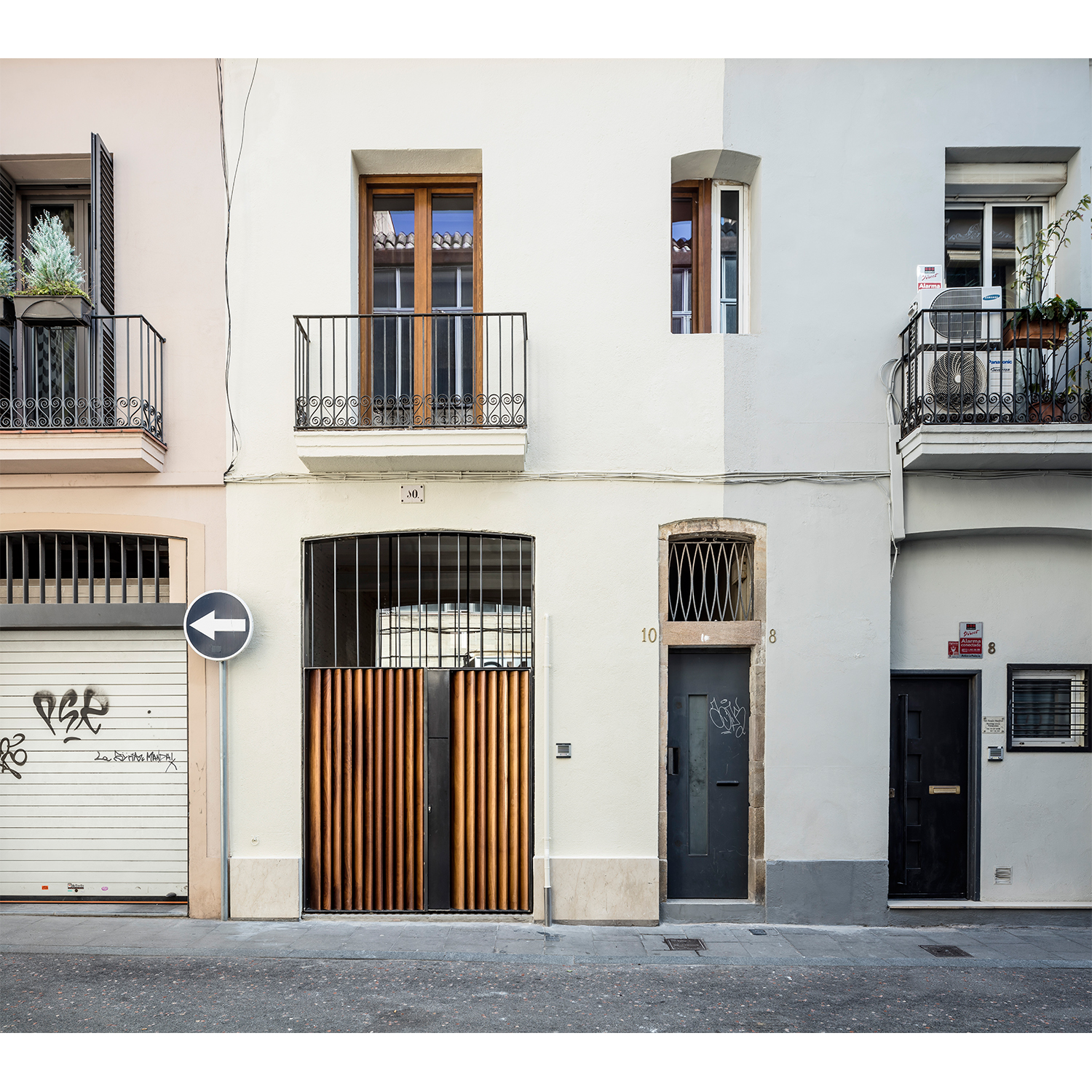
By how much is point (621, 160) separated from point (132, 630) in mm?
6568

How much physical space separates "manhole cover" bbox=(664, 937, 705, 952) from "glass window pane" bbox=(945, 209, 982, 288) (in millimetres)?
6789

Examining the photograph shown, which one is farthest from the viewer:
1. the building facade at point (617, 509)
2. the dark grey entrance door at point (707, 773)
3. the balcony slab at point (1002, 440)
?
the dark grey entrance door at point (707, 773)

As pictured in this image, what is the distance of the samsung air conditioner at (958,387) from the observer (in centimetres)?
718

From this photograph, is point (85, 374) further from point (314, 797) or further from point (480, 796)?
point (480, 796)

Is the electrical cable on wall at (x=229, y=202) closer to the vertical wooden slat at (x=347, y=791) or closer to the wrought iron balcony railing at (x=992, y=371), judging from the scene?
the vertical wooden slat at (x=347, y=791)

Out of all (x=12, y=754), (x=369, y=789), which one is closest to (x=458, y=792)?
(x=369, y=789)

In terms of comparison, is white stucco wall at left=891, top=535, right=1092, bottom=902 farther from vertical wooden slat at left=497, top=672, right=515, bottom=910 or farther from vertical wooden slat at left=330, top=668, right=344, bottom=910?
vertical wooden slat at left=330, top=668, right=344, bottom=910

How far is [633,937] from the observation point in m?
6.99

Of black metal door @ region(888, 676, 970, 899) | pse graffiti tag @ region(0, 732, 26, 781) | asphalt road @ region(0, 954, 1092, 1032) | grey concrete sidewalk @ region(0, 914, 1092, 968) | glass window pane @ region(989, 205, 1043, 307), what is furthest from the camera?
glass window pane @ region(989, 205, 1043, 307)

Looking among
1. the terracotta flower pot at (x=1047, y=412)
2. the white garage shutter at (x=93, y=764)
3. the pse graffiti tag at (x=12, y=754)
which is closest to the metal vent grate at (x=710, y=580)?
the terracotta flower pot at (x=1047, y=412)

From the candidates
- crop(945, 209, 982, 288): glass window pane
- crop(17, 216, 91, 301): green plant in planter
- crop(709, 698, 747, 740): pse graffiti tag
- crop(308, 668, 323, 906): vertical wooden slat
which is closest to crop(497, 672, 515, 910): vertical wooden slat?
crop(308, 668, 323, 906): vertical wooden slat

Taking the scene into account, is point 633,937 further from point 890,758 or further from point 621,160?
point 621,160

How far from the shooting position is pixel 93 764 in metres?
7.79

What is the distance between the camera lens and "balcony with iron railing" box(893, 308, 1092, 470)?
7.01 m
